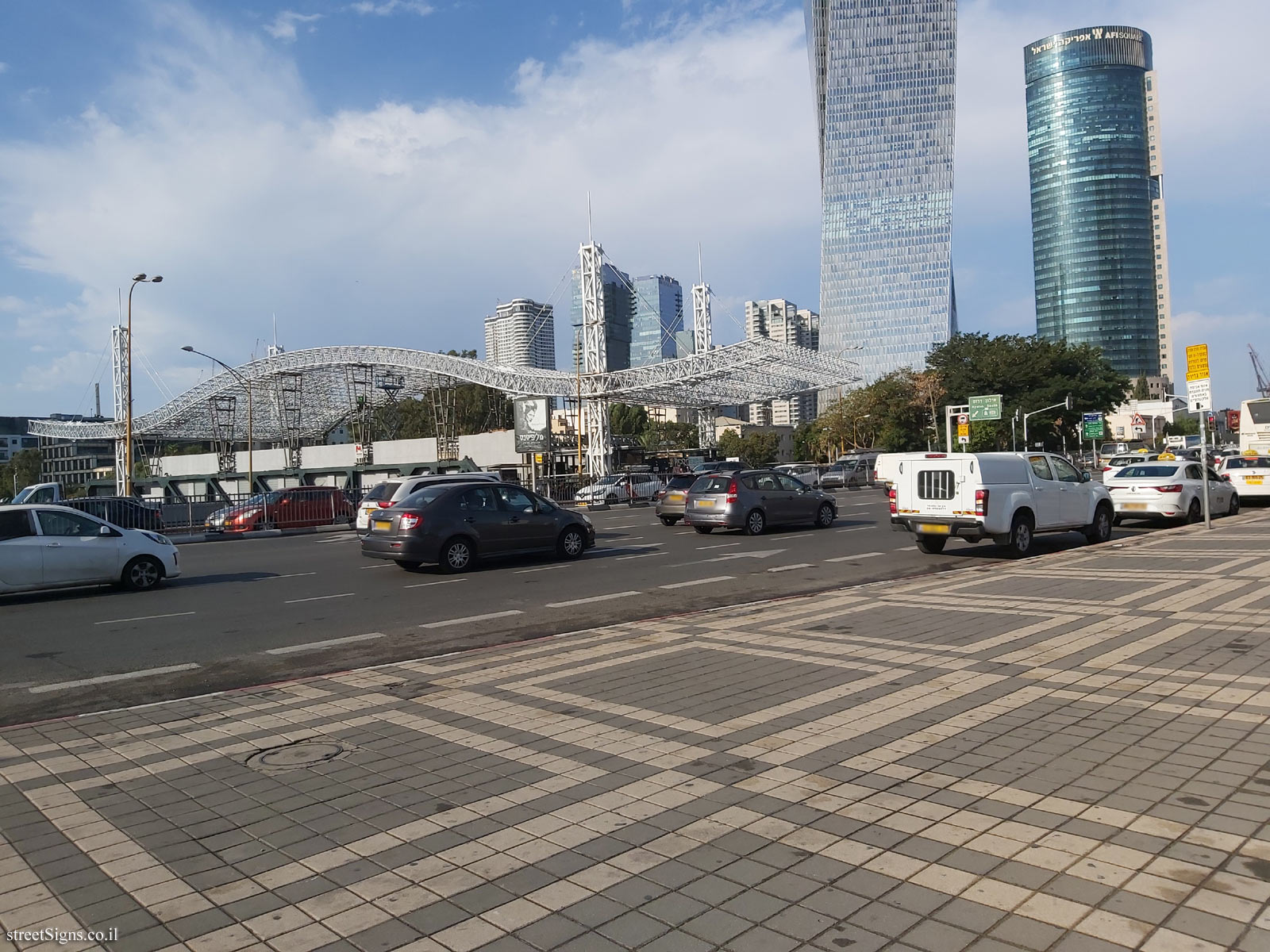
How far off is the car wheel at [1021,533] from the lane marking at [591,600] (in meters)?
6.75

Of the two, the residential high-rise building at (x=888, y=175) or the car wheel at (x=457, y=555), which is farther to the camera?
the residential high-rise building at (x=888, y=175)

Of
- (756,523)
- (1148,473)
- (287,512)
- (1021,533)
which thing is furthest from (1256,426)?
(287,512)

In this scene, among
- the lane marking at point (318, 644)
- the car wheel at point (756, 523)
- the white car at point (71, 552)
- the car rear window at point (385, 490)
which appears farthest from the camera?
the car wheel at point (756, 523)

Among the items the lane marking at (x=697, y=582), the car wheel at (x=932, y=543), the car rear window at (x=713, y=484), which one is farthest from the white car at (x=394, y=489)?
the car wheel at (x=932, y=543)

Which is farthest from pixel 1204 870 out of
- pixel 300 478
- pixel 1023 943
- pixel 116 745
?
pixel 300 478

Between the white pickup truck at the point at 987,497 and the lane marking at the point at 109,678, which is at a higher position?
the white pickup truck at the point at 987,497

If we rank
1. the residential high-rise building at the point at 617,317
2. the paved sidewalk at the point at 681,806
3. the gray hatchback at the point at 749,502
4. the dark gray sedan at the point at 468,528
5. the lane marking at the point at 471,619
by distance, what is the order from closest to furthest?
the paved sidewalk at the point at 681,806, the lane marking at the point at 471,619, the dark gray sedan at the point at 468,528, the gray hatchback at the point at 749,502, the residential high-rise building at the point at 617,317

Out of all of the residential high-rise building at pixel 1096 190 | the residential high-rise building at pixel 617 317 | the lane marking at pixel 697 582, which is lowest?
the lane marking at pixel 697 582

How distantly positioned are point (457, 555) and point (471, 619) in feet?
16.6

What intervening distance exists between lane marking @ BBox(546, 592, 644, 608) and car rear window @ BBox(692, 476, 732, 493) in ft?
30.2

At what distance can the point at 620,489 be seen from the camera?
44.5 m

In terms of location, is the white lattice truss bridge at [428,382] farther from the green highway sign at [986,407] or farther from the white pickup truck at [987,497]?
the white pickup truck at [987,497]

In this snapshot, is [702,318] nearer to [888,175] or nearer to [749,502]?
[749,502]

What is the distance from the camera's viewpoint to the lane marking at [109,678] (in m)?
8.30
